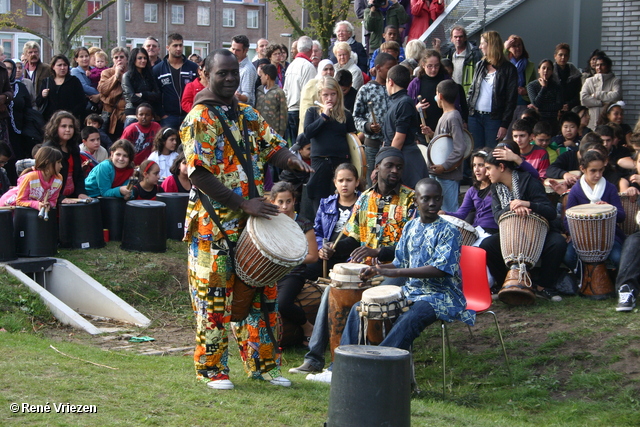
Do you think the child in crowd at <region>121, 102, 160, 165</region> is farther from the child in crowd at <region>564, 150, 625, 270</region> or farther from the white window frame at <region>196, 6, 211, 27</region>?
the white window frame at <region>196, 6, 211, 27</region>

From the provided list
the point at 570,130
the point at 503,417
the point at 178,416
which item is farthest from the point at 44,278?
the point at 570,130

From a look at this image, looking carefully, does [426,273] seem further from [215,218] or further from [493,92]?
[493,92]

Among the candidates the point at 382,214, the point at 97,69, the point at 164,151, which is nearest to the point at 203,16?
the point at 97,69

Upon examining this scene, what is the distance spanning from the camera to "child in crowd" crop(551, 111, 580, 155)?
1091 centimetres

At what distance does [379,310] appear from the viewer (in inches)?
240

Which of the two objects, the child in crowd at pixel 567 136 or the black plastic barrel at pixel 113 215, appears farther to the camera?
the child in crowd at pixel 567 136

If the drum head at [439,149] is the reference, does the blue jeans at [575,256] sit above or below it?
below

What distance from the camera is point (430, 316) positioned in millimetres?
6152

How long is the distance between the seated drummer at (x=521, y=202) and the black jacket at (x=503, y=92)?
122 inches

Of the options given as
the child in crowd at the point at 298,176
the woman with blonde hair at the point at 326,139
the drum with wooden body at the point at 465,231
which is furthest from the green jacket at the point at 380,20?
the drum with wooden body at the point at 465,231

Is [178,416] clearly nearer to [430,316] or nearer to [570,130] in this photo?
[430,316]

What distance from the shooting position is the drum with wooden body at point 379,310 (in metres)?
6.09

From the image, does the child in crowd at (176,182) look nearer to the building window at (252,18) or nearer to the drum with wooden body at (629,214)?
the drum with wooden body at (629,214)

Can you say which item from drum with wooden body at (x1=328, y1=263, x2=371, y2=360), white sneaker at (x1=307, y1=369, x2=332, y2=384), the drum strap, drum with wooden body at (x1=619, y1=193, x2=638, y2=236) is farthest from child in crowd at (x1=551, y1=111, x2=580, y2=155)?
the drum strap
